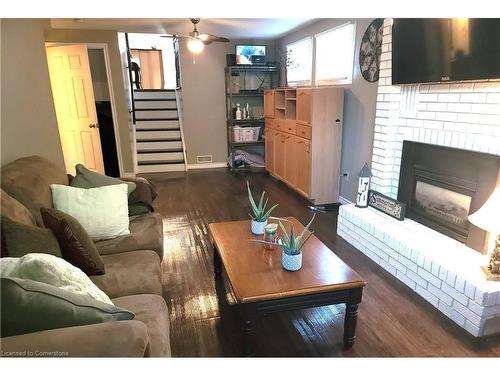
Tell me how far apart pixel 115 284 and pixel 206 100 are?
5.06 m

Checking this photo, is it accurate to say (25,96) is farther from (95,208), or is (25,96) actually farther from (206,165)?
(206,165)

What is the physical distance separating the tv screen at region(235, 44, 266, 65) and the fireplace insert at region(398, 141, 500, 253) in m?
3.90

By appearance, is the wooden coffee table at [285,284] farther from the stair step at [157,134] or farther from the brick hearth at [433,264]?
the stair step at [157,134]

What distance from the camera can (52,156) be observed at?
305 centimetres

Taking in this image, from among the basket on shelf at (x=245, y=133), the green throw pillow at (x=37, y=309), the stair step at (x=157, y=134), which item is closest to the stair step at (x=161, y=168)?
the stair step at (x=157, y=134)

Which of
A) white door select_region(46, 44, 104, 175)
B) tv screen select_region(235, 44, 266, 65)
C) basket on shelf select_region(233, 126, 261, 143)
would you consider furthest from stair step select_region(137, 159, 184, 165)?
tv screen select_region(235, 44, 266, 65)

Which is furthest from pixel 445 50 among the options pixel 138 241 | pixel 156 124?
pixel 156 124

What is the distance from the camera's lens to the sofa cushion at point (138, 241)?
2.05 m

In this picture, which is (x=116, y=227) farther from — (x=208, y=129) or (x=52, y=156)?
(x=208, y=129)

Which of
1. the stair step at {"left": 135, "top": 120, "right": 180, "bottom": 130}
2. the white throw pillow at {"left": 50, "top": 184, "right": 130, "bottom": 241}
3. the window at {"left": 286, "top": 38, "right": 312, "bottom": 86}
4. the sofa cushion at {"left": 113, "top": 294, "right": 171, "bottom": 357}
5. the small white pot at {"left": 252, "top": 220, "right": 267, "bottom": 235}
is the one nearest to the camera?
the sofa cushion at {"left": 113, "top": 294, "right": 171, "bottom": 357}

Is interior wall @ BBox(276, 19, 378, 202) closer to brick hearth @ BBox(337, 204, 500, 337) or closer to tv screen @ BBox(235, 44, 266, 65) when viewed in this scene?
brick hearth @ BBox(337, 204, 500, 337)

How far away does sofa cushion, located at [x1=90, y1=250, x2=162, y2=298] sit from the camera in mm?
1665

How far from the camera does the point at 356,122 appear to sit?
12.5 ft

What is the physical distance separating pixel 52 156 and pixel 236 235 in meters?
2.04
